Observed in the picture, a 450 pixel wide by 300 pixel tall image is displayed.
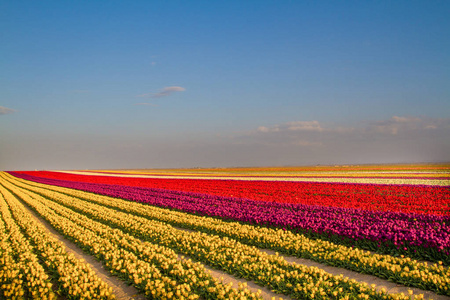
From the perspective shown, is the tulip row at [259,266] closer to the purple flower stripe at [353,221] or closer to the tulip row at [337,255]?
the tulip row at [337,255]

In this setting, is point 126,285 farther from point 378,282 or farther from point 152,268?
point 378,282

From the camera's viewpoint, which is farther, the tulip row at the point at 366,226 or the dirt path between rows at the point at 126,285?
the tulip row at the point at 366,226

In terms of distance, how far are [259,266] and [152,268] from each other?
9.97ft

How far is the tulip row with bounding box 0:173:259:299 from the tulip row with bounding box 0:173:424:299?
2.73 feet

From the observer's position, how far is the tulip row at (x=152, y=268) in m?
6.45

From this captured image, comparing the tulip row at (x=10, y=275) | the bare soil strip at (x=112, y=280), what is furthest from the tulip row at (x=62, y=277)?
Answer: the bare soil strip at (x=112, y=280)

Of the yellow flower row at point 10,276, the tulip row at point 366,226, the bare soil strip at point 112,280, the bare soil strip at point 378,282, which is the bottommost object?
the bare soil strip at point 112,280

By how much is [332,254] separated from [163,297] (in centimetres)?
542

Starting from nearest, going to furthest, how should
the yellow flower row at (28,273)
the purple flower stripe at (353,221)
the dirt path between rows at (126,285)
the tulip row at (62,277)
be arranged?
the tulip row at (62,277), the yellow flower row at (28,273), the dirt path between rows at (126,285), the purple flower stripe at (353,221)

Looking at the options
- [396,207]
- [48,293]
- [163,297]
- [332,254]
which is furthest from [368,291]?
[396,207]

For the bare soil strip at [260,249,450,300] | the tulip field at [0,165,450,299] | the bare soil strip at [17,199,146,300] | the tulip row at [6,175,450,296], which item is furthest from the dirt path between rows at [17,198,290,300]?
the tulip row at [6,175,450,296]

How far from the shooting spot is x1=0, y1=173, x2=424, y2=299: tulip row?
634 centimetres

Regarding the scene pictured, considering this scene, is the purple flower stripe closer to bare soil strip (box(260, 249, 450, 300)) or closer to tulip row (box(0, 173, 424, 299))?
bare soil strip (box(260, 249, 450, 300))

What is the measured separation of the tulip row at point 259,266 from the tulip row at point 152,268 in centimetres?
83
